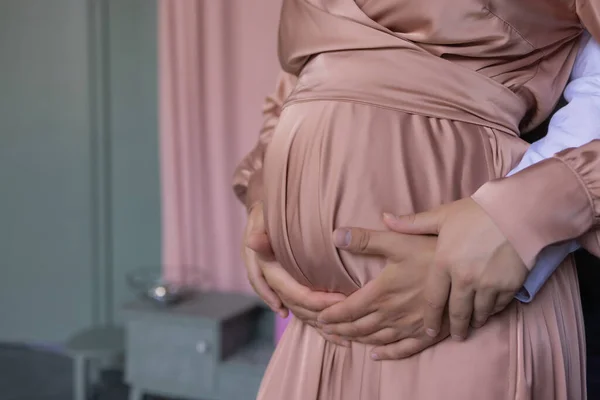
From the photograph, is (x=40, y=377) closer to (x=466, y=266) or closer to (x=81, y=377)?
(x=81, y=377)

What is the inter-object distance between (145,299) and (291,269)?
1.40 metres

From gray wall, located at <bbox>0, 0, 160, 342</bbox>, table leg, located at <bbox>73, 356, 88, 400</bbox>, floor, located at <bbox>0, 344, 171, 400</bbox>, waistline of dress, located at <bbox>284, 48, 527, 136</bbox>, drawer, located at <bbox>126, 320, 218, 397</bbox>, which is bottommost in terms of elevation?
floor, located at <bbox>0, 344, 171, 400</bbox>

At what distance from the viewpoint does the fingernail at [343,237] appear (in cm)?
62

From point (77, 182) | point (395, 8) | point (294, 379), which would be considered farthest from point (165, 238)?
point (395, 8)

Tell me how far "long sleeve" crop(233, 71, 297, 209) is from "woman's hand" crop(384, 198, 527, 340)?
1.25 feet

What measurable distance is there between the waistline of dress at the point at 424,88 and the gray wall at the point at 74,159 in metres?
1.73

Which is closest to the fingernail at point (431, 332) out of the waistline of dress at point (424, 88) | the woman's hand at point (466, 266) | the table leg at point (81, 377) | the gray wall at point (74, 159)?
the woman's hand at point (466, 266)

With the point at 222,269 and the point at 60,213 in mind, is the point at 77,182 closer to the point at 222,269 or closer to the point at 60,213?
the point at 60,213

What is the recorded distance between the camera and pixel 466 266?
1.84ft

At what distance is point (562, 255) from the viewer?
0.62 metres

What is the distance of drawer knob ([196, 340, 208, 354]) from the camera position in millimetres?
1771

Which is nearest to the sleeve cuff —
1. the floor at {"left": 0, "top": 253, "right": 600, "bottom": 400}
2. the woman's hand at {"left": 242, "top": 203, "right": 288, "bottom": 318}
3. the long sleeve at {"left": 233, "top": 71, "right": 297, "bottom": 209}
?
the woman's hand at {"left": 242, "top": 203, "right": 288, "bottom": 318}

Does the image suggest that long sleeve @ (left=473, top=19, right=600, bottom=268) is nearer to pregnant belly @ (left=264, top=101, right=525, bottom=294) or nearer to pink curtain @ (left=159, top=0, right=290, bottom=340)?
pregnant belly @ (left=264, top=101, right=525, bottom=294)

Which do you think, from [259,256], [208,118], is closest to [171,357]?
[208,118]
